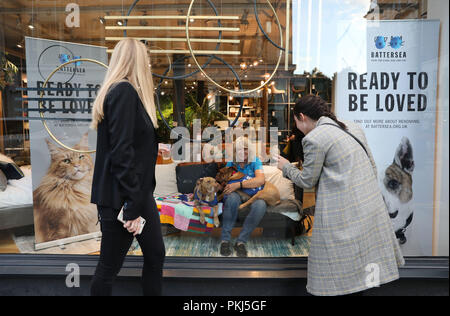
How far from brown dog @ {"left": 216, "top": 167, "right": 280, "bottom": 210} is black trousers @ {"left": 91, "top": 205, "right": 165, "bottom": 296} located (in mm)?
1569

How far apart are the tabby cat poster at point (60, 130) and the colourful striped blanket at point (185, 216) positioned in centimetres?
72

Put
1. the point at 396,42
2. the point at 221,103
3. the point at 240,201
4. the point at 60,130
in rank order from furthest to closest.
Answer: the point at 221,103 → the point at 240,201 → the point at 60,130 → the point at 396,42

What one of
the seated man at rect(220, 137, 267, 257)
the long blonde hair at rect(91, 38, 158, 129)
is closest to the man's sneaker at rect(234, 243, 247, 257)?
the seated man at rect(220, 137, 267, 257)

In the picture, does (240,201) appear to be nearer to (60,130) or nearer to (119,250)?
(119,250)

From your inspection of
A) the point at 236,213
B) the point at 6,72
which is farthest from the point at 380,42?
the point at 6,72

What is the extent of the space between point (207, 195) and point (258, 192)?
514 millimetres

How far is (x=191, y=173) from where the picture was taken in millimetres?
3861

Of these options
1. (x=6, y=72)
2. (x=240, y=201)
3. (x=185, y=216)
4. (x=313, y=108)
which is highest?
(x=6, y=72)

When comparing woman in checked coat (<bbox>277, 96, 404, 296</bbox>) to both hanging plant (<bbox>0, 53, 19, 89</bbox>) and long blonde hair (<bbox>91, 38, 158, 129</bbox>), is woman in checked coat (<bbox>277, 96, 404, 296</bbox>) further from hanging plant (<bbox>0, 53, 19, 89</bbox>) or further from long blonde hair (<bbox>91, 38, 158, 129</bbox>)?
hanging plant (<bbox>0, 53, 19, 89</bbox>)

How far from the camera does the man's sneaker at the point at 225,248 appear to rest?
3.09 meters

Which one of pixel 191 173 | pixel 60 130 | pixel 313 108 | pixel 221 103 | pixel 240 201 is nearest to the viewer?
pixel 313 108

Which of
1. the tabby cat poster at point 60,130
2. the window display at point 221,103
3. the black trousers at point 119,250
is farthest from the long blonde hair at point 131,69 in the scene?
the tabby cat poster at point 60,130
